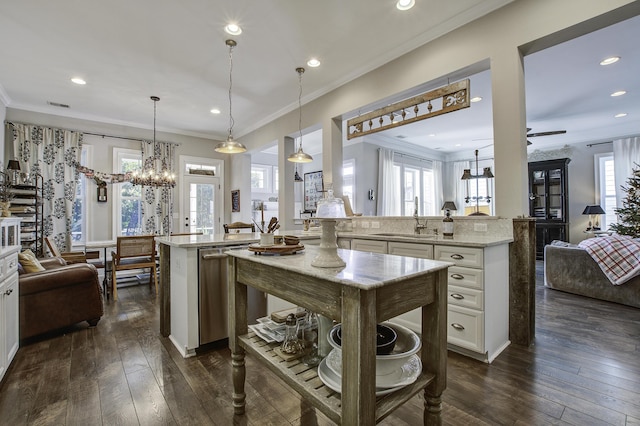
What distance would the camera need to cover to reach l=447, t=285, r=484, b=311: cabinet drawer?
2.23 meters

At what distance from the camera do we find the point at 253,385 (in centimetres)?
194

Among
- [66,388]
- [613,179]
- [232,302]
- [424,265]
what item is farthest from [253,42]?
[613,179]

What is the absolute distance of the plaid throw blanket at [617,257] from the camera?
A: 3.41 metres

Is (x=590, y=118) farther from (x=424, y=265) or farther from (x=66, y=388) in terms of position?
(x=66, y=388)

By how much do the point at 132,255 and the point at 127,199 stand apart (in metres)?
1.98

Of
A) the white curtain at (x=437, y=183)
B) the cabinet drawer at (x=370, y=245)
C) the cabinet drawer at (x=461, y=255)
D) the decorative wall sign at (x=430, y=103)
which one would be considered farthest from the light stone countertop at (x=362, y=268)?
the white curtain at (x=437, y=183)

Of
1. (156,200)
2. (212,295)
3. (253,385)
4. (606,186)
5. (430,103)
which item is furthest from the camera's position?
(606,186)

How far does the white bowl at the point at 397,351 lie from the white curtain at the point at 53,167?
569cm

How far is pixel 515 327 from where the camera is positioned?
2.50 meters

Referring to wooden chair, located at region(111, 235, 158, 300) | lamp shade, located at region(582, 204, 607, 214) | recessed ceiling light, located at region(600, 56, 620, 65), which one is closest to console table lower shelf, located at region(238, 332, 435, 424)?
wooden chair, located at region(111, 235, 158, 300)

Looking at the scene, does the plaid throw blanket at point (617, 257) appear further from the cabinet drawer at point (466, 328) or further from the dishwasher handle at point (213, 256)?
the dishwasher handle at point (213, 256)

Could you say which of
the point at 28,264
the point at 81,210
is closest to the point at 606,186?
the point at 28,264

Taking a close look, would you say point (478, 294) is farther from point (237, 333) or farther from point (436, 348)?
point (237, 333)

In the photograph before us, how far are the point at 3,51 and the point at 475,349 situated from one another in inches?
227
